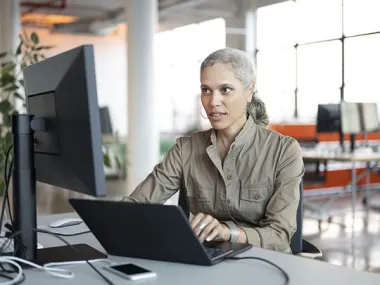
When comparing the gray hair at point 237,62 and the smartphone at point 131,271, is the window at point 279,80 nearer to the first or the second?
the gray hair at point 237,62

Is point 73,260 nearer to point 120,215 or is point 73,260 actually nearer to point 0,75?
point 120,215

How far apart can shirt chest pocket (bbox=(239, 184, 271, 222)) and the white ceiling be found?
822 cm

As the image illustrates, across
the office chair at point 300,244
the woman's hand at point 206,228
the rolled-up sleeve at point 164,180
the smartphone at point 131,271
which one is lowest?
the office chair at point 300,244

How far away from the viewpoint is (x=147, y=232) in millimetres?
1360

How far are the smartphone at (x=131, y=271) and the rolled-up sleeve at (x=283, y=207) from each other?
49 cm

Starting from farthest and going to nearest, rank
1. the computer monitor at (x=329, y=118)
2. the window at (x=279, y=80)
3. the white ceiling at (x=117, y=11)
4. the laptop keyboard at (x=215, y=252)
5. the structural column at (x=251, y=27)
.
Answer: the white ceiling at (x=117, y=11)
the structural column at (x=251, y=27)
the window at (x=279, y=80)
the computer monitor at (x=329, y=118)
the laptop keyboard at (x=215, y=252)

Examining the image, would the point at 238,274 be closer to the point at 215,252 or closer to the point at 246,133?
the point at 215,252

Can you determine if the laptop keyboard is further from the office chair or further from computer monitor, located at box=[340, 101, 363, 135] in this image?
computer monitor, located at box=[340, 101, 363, 135]

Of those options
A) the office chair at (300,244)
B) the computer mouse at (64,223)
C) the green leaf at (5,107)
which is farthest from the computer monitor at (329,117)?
the computer mouse at (64,223)

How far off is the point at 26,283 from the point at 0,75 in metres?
3.40

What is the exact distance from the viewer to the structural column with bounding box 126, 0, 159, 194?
5656 mm

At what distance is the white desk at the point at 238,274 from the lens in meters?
1.27

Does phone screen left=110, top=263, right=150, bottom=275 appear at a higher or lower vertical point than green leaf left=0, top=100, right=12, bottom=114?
lower

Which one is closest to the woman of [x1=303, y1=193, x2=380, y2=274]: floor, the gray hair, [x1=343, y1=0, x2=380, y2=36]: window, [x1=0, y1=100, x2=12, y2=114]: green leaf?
the gray hair
